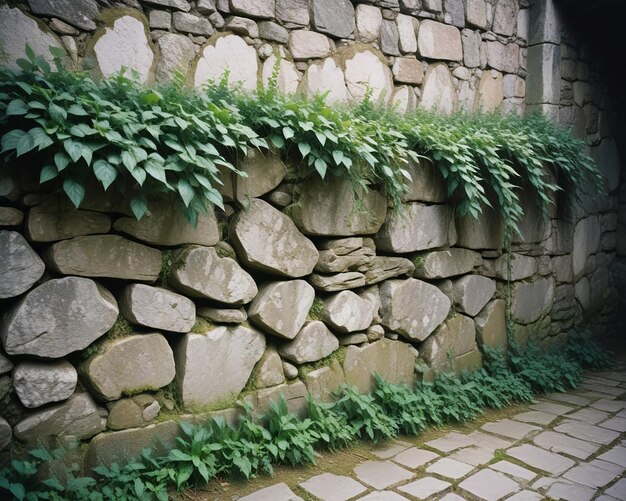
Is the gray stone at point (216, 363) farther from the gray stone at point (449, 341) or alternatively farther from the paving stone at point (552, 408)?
the paving stone at point (552, 408)

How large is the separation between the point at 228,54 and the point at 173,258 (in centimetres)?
130

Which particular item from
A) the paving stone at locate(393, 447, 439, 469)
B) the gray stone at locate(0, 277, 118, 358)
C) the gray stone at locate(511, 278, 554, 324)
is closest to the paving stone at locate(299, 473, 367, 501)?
the paving stone at locate(393, 447, 439, 469)

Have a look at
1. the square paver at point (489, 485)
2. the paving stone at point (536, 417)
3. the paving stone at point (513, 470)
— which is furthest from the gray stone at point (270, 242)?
the paving stone at point (536, 417)

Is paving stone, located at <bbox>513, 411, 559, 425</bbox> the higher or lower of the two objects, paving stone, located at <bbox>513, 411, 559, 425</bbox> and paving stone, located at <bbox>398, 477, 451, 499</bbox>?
the lower

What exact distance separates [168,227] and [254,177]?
49 centimetres

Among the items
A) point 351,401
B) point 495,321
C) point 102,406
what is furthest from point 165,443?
point 495,321

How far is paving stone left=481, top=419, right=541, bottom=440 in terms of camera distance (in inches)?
112

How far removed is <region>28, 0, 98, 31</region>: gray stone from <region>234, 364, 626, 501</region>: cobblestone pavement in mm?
2315

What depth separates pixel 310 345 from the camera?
2.56m

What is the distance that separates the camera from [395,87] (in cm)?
355

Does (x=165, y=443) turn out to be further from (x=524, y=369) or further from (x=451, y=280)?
(x=524, y=369)

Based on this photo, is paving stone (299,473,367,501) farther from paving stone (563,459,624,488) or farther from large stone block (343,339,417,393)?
paving stone (563,459,624,488)

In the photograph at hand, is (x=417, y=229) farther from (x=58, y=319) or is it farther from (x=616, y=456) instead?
(x=58, y=319)

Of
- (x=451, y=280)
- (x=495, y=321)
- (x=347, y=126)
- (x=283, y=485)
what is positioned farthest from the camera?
(x=495, y=321)
